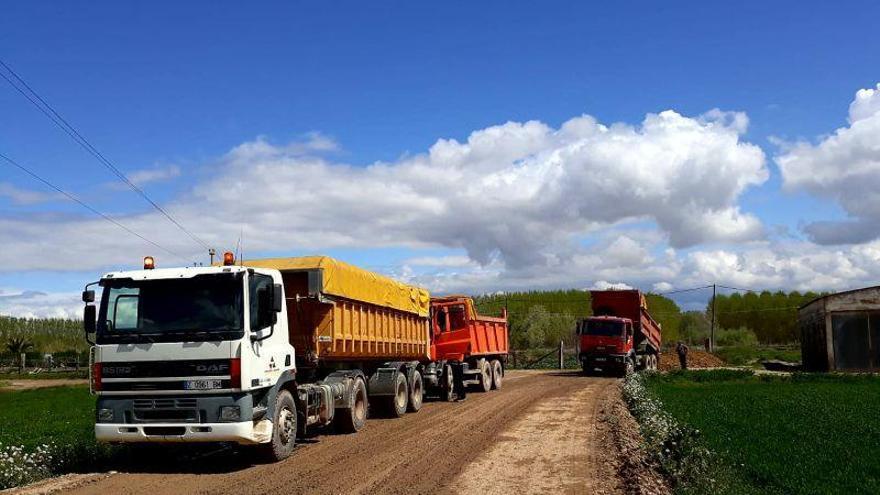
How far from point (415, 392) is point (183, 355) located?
9.88 metres

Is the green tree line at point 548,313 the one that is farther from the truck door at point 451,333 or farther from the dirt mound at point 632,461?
the dirt mound at point 632,461

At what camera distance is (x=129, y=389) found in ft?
38.2

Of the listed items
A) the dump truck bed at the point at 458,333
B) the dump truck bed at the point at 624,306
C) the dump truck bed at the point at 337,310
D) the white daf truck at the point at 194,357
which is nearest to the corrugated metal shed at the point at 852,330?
the dump truck bed at the point at 624,306

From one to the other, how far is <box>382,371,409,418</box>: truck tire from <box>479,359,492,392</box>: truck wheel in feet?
27.1

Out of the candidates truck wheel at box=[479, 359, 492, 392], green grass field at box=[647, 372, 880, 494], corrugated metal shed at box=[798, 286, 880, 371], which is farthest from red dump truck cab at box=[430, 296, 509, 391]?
corrugated metal shed at box=[798, 286, 880, 371]

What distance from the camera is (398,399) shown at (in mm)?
19297

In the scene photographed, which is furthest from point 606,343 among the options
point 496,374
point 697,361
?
point 697,361

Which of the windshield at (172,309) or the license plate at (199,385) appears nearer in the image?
the license plate at (199,385)

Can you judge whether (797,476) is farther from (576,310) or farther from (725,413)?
(576,310)

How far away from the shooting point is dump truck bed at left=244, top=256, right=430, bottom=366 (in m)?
14.4

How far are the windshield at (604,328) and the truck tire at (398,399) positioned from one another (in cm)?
1939

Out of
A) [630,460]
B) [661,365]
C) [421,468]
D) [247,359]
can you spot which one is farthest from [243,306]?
[661,365]

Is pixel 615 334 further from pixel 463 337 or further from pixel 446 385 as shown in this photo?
pixel 446 385

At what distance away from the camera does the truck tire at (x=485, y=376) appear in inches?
1102
